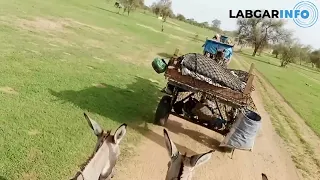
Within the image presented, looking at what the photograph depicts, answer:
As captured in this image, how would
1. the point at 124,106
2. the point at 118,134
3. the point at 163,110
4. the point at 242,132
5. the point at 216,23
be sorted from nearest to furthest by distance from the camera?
the point at 118,134 < the point at 242,132 < the point at 163,110 < the point at 124,106 < the point at 216,23

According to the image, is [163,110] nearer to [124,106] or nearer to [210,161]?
[124,106]

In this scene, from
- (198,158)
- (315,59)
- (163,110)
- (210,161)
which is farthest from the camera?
(315,59)

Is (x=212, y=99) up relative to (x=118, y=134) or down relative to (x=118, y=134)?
down

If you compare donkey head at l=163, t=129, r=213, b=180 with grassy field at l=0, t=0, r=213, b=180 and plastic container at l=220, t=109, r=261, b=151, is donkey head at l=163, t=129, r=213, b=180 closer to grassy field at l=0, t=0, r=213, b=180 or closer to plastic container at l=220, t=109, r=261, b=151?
grassy field at l=0, t=0, r=213, b=180

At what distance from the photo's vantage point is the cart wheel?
36.8 ft

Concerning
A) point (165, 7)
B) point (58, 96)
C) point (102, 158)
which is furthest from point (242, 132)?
point (165, 7)

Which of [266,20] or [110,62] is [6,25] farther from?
[266,20]

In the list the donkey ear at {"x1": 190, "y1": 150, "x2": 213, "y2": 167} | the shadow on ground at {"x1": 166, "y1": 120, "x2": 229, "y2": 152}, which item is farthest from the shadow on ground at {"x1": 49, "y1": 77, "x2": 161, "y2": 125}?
the donkey ear at {"x1": 190, "y1": 150, "x2": 213, "y2": 167}

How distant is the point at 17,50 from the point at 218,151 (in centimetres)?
985

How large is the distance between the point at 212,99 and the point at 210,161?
182cm

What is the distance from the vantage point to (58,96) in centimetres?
1134

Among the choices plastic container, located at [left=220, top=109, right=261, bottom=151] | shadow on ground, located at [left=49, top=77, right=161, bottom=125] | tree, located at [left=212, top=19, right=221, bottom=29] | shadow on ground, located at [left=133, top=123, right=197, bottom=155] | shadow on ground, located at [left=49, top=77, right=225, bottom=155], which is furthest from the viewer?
tree, located at [left=212, top=19, right=221, bottom=29]

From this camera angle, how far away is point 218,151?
1088 centimetres

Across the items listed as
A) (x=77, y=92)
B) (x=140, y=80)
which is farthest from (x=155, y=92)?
(x=77, y=92)
